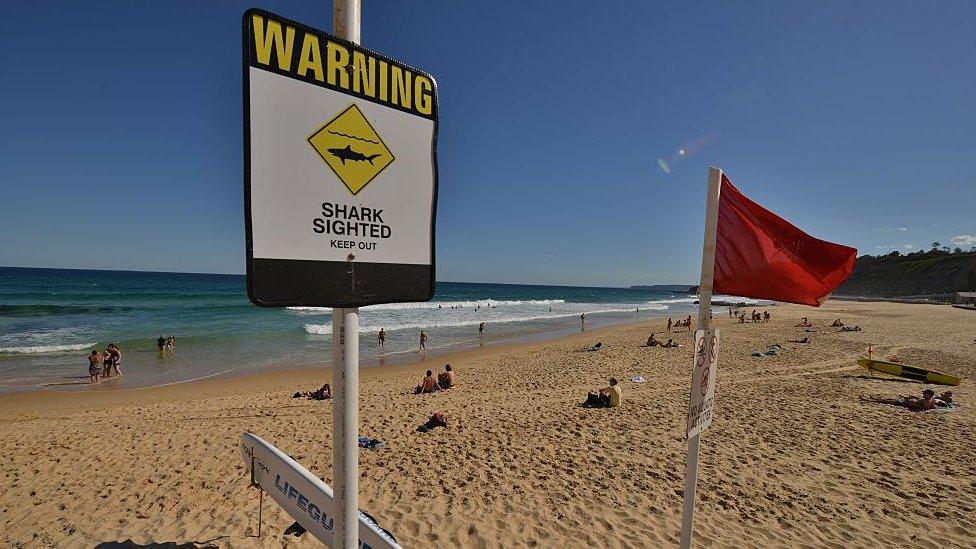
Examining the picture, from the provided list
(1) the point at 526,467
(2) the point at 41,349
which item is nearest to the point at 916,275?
(1) the point at 526,467

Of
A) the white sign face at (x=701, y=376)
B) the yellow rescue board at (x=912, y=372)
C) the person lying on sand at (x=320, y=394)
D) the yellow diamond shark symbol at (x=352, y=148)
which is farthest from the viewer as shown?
the yellow rescue board at (x=912, y=372)

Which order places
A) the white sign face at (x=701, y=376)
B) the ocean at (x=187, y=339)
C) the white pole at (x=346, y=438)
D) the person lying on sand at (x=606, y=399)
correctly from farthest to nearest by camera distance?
the ocean at (x=187, y=339) < the person lying on sand at (x=606, y=399) < the white sign face at (x=701, y=376) < the white pole at (x=346, y=438)

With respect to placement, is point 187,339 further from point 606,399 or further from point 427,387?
point 606,399

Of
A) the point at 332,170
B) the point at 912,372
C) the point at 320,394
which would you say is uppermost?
A: the point at 332,170

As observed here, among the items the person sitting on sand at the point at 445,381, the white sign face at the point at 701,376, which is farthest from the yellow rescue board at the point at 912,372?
the white sign face at the point at 701,376

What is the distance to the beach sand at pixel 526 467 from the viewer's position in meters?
5.34

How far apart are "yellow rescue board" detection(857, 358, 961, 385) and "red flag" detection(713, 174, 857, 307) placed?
14.6 metres

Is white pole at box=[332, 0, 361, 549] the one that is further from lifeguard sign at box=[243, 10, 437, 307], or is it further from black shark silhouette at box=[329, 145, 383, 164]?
black shark silhouette at box=[329, 145, 383, 164]

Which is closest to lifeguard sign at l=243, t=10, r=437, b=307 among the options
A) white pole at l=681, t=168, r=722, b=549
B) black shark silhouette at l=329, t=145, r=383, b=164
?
black shark silhouette at l=329, t=145, r=383, b=164

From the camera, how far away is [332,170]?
1.47m

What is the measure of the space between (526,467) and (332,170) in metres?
6.66

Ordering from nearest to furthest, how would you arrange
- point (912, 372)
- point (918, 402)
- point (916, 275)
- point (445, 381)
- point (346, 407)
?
1. point (346, 407)
2. point (918, 402)
3. point (912, 372)
4. point (445, 381)
5. point (916, 275)

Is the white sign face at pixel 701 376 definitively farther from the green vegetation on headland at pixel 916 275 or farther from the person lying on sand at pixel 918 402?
the green vegetation on headland at pixel 916 275

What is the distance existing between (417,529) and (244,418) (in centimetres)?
693
